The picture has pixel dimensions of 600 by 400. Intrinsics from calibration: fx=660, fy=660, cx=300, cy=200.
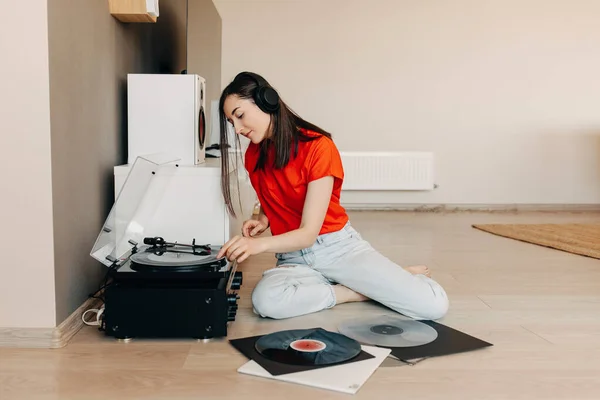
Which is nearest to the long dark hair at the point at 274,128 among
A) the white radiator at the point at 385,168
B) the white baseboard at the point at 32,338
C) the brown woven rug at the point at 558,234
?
the white baseboard at the point at 32,338

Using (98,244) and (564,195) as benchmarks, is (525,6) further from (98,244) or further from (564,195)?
(98,244)

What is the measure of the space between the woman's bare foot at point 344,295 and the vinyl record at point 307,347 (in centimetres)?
36

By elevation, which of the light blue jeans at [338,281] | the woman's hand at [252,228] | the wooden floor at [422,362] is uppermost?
the woman's hand at [252,228]

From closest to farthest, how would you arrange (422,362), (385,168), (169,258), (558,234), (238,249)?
(422,362)
(238,249)
(169,258)
(558,234)
(385,168)

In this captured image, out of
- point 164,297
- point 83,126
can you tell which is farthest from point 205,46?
point 164,297

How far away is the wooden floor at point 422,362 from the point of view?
133 cm

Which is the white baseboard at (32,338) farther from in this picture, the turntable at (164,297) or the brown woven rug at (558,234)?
the brown woven rug at (558,234)

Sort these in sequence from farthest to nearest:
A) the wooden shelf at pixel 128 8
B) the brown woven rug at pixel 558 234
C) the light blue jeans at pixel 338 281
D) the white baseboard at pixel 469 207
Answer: the white baseboard at pixel 469 207 < the brown woven rug at pixel 558 234 < the wooden shelf at pixel 128 8 < the light blue jeans at pixel 338 281

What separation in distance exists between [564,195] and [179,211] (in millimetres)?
3572

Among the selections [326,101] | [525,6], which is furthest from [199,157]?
[525,6]

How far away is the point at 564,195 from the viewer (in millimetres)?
4805

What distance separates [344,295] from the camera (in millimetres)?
2000

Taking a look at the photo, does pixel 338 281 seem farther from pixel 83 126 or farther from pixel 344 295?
pixel 83 126

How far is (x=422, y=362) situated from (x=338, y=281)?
0.53m
